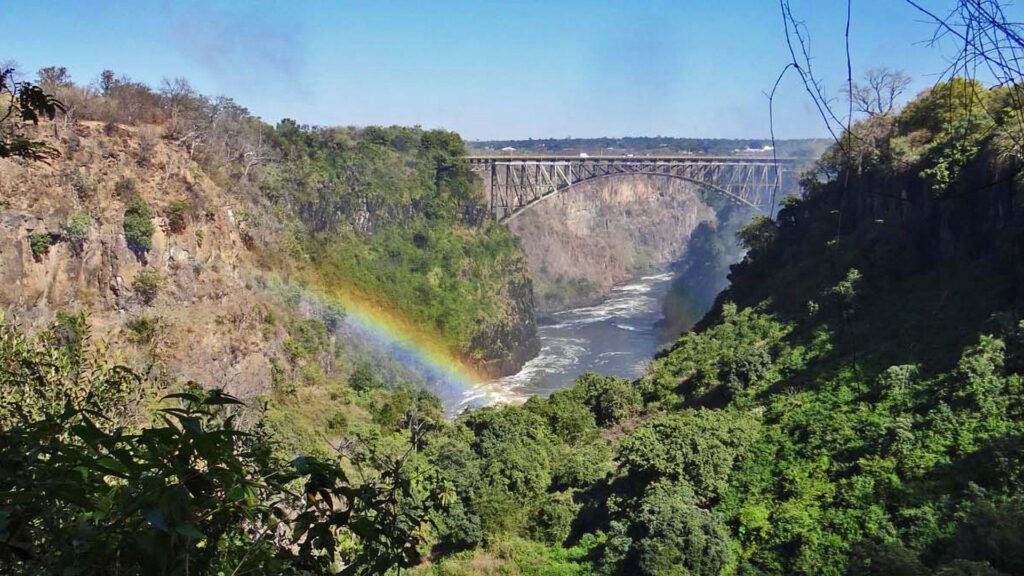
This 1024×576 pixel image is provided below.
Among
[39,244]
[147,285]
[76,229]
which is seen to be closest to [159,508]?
[39,244]

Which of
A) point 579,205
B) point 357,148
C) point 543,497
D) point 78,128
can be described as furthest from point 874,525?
point 579,205

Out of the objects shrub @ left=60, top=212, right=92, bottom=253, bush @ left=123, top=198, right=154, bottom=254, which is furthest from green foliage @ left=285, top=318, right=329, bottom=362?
shrub @ left=60, top=212, right=92, bottom=253

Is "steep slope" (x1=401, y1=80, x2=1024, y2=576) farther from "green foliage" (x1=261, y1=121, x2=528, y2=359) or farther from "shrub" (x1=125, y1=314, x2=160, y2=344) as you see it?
"green foliage" (x1=261, y1=121, x2=528, y2=359)

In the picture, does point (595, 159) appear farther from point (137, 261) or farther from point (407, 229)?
point (137, 261)

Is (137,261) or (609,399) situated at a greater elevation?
(137,261)

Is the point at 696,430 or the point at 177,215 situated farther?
the point at 177,215

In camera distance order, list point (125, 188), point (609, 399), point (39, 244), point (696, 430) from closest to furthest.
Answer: point (696, 430)
point (39, 244)
point (125, 188)
point (609, 399)

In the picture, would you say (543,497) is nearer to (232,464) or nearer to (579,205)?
(232,464)
